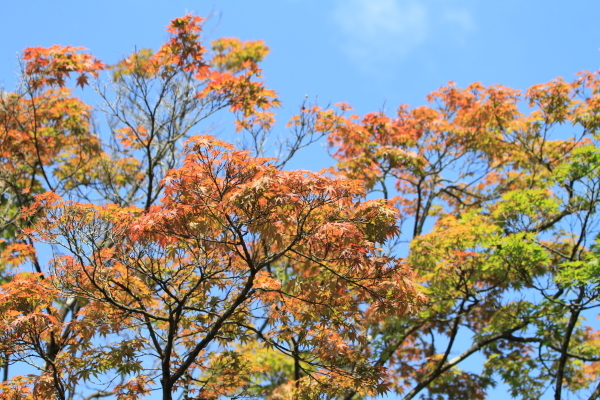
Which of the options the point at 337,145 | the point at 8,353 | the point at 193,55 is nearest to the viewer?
the point at 8,353

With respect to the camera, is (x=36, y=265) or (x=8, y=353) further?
(x=36, y=265)

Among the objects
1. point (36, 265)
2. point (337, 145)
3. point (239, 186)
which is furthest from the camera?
point (337, 145)

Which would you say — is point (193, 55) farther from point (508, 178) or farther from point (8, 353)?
point (508, 178)

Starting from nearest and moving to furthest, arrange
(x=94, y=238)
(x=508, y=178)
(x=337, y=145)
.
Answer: (x=94, y=238) → (x=337, y=145) → (x=508, y=178)

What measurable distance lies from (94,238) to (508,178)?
11006 mm

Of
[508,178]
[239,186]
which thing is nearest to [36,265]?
[239,186]

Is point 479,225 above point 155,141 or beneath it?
beneath

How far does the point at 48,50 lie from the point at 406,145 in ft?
26.1

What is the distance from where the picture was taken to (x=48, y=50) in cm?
1078

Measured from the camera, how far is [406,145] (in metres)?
13.5

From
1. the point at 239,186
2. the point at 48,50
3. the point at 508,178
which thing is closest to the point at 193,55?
the point at 48,50

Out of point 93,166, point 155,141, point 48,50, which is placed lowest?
point 155,141

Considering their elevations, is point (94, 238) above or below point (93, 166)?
below

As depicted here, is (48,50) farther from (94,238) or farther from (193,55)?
(94,238)
